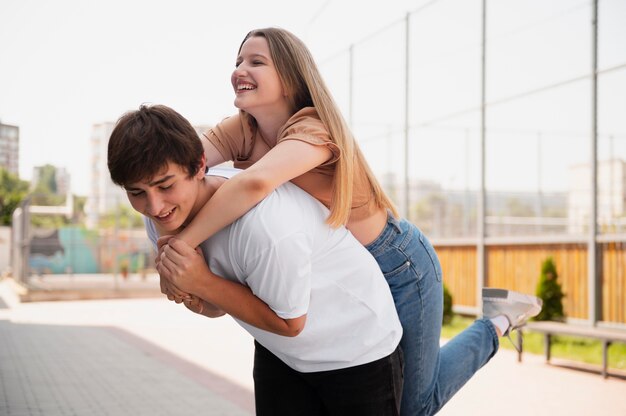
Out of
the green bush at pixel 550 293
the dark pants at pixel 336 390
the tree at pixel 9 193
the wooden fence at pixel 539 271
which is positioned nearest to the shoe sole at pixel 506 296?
the dark pants at pixel 336 390

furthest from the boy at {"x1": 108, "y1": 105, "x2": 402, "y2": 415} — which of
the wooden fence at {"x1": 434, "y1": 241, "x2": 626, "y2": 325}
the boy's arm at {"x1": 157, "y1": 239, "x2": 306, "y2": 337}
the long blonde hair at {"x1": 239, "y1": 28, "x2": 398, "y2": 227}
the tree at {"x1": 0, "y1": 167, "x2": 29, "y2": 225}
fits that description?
the tree at {"x1": 0, "y1": 167, "x2": 29, "y2": 225}

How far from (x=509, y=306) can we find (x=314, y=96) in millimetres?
1574

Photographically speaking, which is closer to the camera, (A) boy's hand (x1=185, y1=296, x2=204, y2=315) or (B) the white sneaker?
(A) boy's hand (x1=185, y1=296, x2=204, y2=315)

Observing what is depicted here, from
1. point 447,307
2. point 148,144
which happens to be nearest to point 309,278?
point 148,144

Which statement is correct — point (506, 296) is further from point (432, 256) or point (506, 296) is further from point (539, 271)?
point (539, 271)

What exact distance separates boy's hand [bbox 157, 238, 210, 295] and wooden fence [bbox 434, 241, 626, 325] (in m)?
8.86

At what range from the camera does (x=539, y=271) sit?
1184 centimetres

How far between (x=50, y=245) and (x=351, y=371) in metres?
20.1

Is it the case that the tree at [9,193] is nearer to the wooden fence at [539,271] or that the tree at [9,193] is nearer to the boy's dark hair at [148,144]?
the wooden fence at [539,271]

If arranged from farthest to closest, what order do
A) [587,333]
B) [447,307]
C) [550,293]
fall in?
[447,307] → [550,293] → [587,333]

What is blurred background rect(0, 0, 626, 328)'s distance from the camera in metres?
10.5

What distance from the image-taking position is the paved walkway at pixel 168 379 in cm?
651

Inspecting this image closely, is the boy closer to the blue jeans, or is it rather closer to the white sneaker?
the blue jeans

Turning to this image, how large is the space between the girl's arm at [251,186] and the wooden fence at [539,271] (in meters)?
8.70
